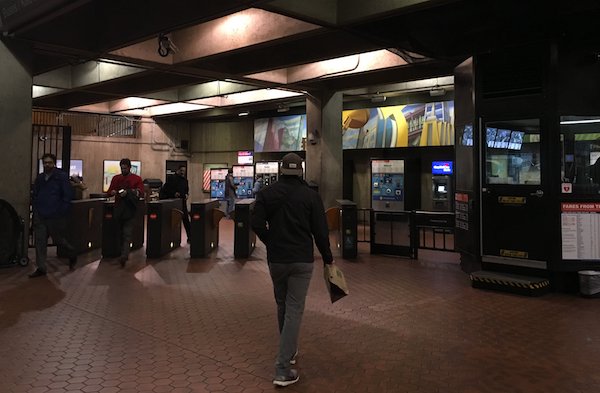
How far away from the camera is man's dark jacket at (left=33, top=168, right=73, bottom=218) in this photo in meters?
7.01

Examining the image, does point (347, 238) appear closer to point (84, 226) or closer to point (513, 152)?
point (513, 152)

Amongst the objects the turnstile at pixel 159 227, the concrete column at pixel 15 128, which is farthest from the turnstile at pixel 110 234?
the concrete column at pixel 15 128

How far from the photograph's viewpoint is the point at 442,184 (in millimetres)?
13805

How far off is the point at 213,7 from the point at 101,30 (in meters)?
3.07

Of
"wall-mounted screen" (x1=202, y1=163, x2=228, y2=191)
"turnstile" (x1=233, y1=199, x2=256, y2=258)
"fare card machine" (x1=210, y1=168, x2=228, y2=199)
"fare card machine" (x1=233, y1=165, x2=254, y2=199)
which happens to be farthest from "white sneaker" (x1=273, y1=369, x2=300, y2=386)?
"wall-mounted screen" (x1=202, y1=163, x2=228, y2=191)

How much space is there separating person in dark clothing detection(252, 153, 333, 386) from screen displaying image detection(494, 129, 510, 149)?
14.9 feet

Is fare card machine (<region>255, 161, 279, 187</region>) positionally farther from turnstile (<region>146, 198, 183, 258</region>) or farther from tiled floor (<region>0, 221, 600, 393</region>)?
tiled floor (<region>0, 221, 600, 393</region>)

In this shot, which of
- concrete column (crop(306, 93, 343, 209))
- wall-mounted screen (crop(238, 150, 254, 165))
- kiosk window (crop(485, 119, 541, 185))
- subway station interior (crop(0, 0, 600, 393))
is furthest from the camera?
wall-mounted screen (crop(238, 150, 254, 165))

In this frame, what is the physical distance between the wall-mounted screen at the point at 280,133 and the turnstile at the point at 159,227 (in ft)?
25.6

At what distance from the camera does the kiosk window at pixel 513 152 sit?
6.76m

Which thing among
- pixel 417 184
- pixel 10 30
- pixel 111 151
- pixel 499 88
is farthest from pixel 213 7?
pixel 111 151

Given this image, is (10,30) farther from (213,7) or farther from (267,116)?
(267,116)

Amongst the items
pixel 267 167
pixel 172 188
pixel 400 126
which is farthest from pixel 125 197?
pixel 267 167

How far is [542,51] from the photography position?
6.62 meters
